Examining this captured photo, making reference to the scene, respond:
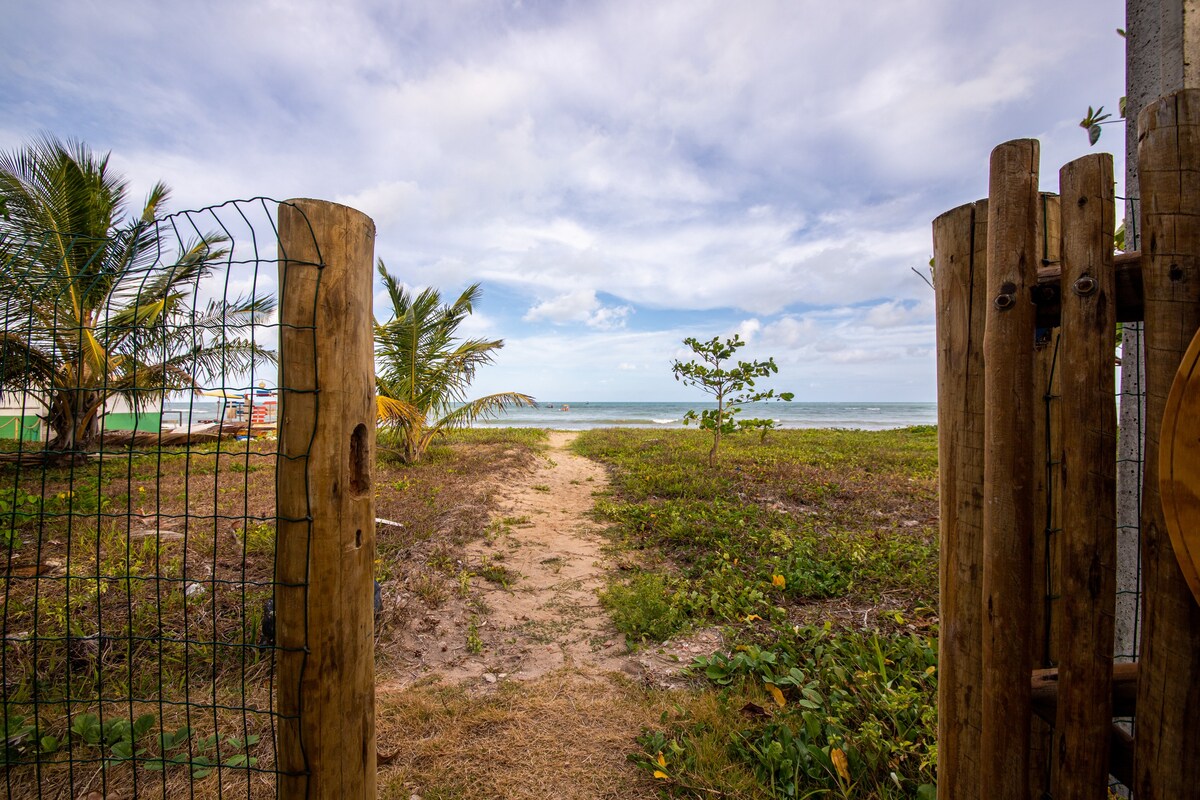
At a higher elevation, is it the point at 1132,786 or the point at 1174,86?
the point at 1174,86

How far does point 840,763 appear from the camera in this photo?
2.09 metres

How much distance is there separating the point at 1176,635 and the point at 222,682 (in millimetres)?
3877

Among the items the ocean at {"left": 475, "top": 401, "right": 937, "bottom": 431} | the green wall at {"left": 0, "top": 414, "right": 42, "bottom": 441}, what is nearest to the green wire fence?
the green wall at {"left": 0, "top": 414, "right": 42, "bottom": 441}

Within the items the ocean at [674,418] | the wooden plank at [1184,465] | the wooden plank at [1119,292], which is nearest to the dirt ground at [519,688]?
the wooden plank at [1184,465]

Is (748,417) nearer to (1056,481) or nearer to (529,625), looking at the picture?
(529,625)

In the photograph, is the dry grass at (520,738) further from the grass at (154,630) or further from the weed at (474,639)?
the grass at (154,630)

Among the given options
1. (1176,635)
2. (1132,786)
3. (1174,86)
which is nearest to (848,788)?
(1132,786)

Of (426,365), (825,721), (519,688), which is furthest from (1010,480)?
(426,365)

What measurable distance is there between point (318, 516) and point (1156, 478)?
2.22 m

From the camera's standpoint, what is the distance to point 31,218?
841cm

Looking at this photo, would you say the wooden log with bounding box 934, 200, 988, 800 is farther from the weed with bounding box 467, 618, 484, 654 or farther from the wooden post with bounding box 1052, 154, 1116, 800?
the weed with bounding box 467, 618, 484, 654

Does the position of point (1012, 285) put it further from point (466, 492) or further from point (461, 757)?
point (466, 492)

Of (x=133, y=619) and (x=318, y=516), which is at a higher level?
(x=318, y=516)

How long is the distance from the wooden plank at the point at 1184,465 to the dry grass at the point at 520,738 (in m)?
1.95
